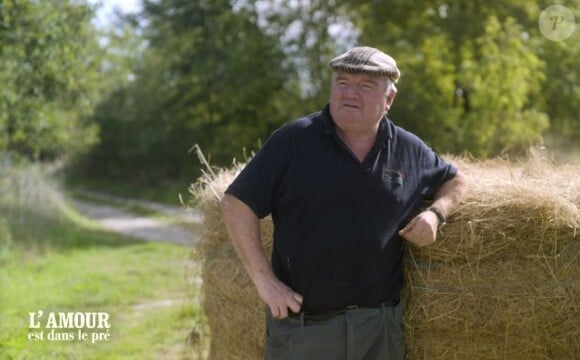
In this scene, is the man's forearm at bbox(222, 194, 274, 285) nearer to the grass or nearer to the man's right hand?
the man's right hand

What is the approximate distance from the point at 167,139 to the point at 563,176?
22651 millimetres

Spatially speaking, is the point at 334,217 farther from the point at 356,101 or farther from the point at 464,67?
the point at 464,67

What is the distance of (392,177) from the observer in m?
3.02

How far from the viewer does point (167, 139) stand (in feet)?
84.4

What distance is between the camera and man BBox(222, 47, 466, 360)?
291 cm

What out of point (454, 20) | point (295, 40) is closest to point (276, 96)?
point (295, 40)

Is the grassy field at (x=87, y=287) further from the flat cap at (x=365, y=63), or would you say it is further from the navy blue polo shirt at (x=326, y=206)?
the flat cap at (x=365, y=63)

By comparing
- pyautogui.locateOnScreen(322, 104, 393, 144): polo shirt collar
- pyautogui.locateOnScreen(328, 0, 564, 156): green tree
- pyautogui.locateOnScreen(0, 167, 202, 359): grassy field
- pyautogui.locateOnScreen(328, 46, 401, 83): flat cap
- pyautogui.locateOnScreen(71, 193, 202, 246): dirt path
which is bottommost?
pyautogui.locateOnScreen(71, 193, 202, 246): dirt path

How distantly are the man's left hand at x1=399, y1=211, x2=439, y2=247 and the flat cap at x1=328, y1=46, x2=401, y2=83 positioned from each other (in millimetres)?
640

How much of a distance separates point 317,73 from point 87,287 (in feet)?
42.9

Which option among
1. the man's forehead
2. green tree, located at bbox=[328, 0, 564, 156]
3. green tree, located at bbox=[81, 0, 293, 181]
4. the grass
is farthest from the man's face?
green tree, located at bbox=[81, 0, 293, 181]

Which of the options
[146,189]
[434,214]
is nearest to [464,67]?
[146,189]

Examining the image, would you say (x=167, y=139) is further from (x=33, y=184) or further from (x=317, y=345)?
(x=317, y=345)

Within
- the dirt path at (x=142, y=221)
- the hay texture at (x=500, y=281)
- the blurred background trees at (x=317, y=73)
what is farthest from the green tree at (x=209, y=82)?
the hay texture at (x=500, y=281)
